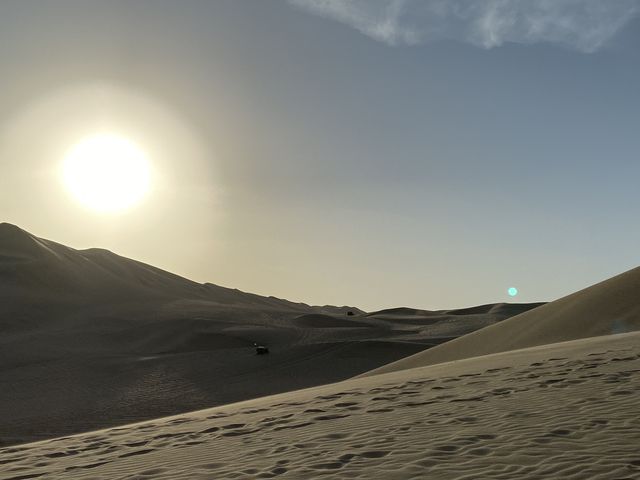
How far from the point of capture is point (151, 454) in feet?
28.1

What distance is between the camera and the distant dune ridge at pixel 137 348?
23.6 metres

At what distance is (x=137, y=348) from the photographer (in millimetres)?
38500

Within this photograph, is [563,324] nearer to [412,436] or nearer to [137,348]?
[412,436]

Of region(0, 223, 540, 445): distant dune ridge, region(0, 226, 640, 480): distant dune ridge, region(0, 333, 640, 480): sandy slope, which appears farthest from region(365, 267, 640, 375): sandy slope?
region(0, 333, 640, 480): sandy slope

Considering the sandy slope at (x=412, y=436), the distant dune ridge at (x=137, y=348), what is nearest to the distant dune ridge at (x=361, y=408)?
the sandy slope at (x=412, y=436)

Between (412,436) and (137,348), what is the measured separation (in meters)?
33.7

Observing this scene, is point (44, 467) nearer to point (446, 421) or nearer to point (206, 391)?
point (446, 421)

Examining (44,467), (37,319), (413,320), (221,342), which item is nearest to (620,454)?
(44,467)

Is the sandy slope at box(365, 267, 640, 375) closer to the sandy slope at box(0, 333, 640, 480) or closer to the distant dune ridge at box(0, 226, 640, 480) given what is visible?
the distant dune ridge at box(0, 226, 640, 480)

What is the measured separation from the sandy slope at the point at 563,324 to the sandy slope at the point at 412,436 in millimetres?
7720

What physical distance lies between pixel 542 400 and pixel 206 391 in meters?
18.7

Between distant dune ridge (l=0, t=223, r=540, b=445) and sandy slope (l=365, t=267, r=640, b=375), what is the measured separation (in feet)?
19.6

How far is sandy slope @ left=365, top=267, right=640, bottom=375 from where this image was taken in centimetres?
2056

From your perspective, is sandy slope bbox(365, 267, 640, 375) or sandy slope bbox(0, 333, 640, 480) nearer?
sandy slope bbox(0, 333, 640, 480)
